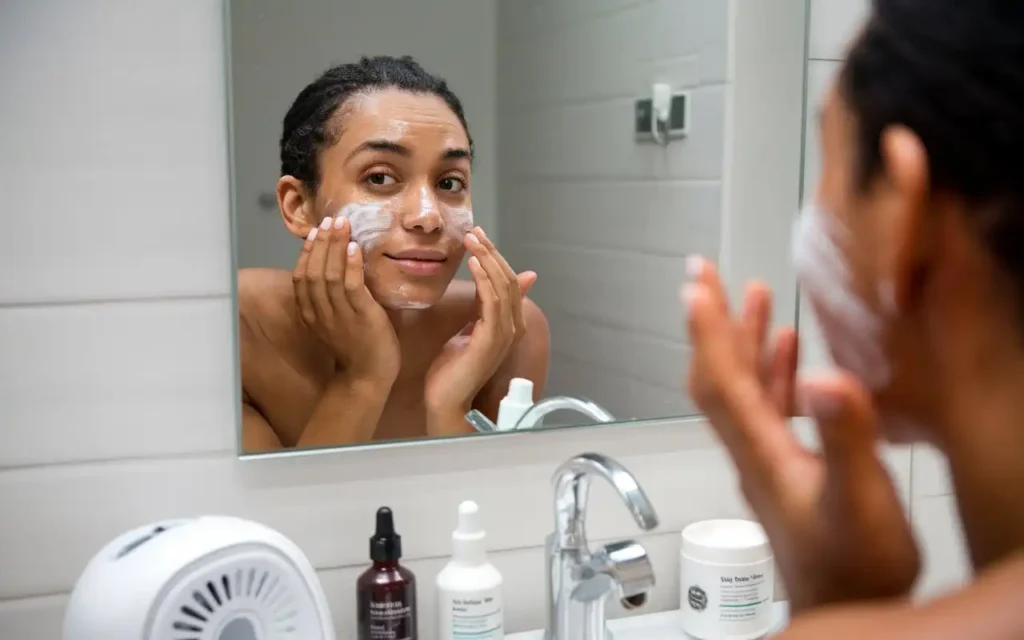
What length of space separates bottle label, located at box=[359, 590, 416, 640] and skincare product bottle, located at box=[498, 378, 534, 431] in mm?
190

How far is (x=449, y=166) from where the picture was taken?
0.87 m

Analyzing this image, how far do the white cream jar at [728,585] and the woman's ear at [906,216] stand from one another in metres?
0.55

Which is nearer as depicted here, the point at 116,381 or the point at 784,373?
the point at 784,373

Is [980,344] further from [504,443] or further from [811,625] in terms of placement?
[504,443]

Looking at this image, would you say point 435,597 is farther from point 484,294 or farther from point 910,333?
point 910,333

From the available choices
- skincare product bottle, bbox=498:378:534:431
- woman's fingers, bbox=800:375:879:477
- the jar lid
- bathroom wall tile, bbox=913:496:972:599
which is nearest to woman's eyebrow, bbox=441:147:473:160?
skincare product bottle, bbox=498:378:534:431

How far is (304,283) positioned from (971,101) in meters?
0.60

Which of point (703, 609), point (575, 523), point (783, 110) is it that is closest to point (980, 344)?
point (575, 523)

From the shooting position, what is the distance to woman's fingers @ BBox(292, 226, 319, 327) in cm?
83

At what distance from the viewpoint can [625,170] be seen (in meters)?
0.98

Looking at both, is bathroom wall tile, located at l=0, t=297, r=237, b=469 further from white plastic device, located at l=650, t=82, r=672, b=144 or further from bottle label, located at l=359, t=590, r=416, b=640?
white plastic device, located at l=650, t=82, r=672, b=144

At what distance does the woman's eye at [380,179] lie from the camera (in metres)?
0.85

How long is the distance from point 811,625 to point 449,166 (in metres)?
0.58

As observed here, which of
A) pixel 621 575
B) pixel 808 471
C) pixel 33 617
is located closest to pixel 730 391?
pixel 808 471
